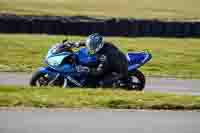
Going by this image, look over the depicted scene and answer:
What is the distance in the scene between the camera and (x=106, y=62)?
15.2 meters

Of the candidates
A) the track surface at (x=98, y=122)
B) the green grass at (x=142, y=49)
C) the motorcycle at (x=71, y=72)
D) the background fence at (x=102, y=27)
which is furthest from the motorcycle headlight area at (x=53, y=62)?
the background fence at (x=102, y=27)

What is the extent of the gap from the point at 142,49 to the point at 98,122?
21.3m

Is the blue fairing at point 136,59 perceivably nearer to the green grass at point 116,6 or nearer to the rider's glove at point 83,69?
the rider's glove at point 83,69

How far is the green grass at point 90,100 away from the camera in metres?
11.2

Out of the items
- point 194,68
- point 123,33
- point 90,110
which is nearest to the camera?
point 90,110

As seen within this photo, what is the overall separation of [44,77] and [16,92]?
105 inches

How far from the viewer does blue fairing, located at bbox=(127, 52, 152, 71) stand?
15.5 m

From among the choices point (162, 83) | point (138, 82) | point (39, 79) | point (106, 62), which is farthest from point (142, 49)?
point (39, 79)

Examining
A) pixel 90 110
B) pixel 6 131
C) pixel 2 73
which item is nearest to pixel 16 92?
pixel 90 110

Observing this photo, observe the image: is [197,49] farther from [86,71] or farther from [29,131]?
[29,131]

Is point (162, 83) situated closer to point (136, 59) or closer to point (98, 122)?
point (136, 59)

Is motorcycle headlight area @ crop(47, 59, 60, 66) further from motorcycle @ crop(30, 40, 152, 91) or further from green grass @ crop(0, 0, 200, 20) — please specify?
green grass @ crop(0, 0, 200, 20)

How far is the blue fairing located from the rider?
8.1 inches

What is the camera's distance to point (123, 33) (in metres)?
39.4
